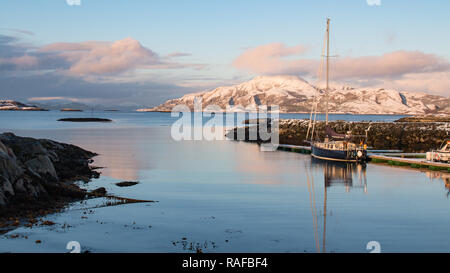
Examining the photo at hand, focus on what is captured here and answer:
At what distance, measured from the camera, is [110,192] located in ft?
84.0

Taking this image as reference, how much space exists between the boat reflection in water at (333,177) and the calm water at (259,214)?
8 cm

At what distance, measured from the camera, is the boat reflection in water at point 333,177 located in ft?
77.0

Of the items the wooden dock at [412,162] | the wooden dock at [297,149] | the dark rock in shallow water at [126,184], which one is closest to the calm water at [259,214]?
the dark rock in shallow water at [126,184]

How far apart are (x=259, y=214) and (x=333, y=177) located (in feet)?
51.0

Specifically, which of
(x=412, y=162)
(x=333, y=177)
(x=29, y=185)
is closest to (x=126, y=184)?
(x=29, y=185)

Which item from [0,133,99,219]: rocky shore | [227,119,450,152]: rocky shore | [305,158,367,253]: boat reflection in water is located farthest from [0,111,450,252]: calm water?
[227,119,450,152]: rocky shore

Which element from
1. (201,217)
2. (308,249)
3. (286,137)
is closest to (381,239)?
(308,249)

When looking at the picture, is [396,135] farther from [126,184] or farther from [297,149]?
[126,184]

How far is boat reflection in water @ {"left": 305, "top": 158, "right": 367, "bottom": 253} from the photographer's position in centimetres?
2346

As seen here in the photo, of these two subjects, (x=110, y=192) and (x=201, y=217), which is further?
(x=110, y=192)

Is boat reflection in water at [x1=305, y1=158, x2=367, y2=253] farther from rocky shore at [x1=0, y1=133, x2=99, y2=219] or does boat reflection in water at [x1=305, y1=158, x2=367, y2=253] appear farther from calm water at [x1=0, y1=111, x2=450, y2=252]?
rocky shore at [x1=0, y1=133, x2=99, y2=219]

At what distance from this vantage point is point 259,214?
68.9 feet
